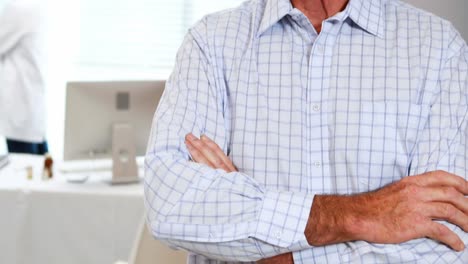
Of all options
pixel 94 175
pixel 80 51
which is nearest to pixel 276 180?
pixel 94 175

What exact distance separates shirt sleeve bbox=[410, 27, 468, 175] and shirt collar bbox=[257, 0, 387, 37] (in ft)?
0.55

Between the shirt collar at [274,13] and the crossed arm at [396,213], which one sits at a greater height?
the shirt collar at [274,13]

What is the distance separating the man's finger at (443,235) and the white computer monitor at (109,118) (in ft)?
6.19

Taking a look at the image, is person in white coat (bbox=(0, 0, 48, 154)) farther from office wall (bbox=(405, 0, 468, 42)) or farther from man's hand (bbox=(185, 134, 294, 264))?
man's hand (bbox=(185, 134, 294, 264))

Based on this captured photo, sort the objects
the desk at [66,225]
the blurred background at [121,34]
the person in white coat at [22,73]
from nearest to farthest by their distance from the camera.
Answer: the desk at [66,225] → the person in white coat at [22,73] → the blurred background at [121,34]

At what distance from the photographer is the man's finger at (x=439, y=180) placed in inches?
52.6

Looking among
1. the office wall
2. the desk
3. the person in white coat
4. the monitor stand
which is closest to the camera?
A: the desk

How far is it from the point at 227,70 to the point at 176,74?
0.11m

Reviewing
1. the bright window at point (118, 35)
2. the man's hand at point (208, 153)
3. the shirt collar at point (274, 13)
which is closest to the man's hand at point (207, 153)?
the man's hand at point (208, 153)

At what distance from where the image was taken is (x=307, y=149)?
142 centimetres

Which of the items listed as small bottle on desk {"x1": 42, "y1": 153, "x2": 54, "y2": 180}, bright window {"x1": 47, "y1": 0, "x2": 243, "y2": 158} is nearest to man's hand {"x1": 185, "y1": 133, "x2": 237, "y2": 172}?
small bottle on desk {"x1": 42, "y1": 153, "x2": 54, "y2": 180}

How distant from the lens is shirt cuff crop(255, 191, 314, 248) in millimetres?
1237

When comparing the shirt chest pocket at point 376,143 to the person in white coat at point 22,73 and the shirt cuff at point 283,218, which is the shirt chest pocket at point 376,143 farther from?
the person in white coat at point 22,73

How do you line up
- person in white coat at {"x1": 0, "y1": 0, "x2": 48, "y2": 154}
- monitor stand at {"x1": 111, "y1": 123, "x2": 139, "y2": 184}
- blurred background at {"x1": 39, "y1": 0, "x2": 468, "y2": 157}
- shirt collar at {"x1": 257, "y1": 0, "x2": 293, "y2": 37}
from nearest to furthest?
shirt collar at {"x1": 257, "y1": 0, "x2": 293, "y2": 37}
monitor stand at {"x1": 111, "y1": 123, "x2": 139, "y2": 184}
person in white coat at {"x1": 0, "y1": 0, "x2": 48, "y2": 154}
blurred background at {"x1": 39, "y1": 0, "x2": 468, "y2": 157}
